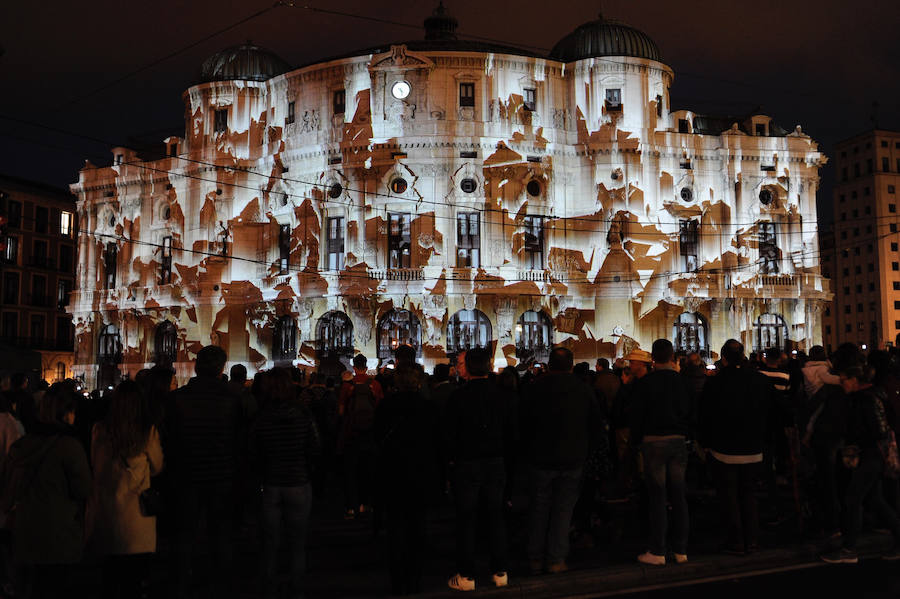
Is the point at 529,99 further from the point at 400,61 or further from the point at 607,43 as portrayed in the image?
the point at 400,61

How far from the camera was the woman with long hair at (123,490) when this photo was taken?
743cm

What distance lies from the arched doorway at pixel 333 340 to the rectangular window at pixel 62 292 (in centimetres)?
3428

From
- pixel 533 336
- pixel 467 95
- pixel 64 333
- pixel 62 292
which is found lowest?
pixel 533 336

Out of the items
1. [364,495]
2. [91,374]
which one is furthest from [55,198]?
[364,495]

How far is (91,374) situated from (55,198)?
22641 millimetres

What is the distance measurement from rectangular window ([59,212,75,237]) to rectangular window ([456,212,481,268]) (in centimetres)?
4053

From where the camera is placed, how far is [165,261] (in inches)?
1939

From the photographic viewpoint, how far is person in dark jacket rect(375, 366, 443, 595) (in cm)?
871

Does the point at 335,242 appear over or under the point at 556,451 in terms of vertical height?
over

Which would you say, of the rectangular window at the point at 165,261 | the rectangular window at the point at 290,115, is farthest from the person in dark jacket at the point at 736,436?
the rectangular window at the point at 165,261

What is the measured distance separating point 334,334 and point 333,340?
28 centimetres

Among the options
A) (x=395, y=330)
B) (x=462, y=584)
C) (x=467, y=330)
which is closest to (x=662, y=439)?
(x=462, y=584)

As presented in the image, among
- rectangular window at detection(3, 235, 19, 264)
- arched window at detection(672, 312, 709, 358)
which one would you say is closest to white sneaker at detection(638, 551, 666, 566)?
arched window at detection(672, 312, 709, 358)

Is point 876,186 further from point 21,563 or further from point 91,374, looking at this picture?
point 21,563
